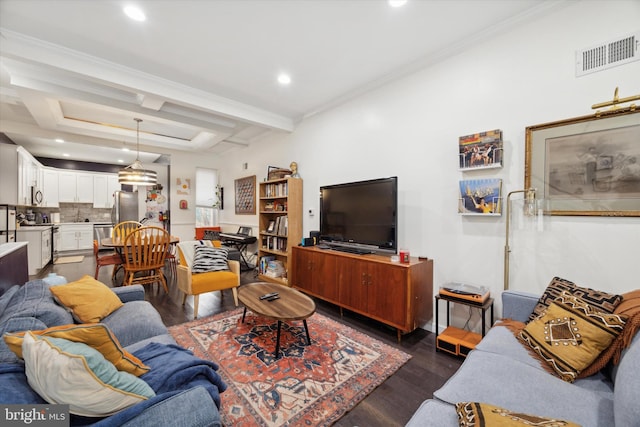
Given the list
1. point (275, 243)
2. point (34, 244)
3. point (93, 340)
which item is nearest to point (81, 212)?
point (34, 244)

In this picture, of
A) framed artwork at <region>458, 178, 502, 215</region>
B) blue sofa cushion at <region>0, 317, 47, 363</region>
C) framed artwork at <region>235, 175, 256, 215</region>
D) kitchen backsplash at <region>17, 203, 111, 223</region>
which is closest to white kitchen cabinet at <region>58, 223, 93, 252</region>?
kitchen backsplash at <region>17, 203, 111, 223</region>

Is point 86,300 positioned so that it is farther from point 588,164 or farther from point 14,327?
point 588,164

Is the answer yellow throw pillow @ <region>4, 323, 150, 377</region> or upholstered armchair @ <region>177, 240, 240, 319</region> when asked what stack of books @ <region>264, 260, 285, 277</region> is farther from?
yellow throw pillow @ <region>4, 323, 150, 377</region>

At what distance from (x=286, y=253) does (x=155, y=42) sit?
118 inches

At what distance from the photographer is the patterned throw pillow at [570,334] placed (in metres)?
1.32

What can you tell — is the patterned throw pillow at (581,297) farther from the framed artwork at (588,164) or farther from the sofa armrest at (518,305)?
the framed artwork at (588,164)

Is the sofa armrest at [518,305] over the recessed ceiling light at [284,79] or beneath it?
beneath

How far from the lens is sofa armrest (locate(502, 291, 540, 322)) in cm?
185

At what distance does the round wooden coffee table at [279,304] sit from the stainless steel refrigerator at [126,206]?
20.0 feet

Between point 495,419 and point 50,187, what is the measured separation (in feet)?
33.0

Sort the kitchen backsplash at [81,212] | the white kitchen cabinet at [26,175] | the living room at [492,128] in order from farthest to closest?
the kitchen backsplash at [81,212] < the white kitchen cabinet at [26,175] < the living room at [492,128]

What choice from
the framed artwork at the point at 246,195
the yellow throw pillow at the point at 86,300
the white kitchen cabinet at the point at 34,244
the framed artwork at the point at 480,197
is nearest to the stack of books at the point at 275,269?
the framed artwork at the point at 246,195

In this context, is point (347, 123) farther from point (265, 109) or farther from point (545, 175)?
point (545, 175)

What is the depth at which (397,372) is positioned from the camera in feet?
6.57
